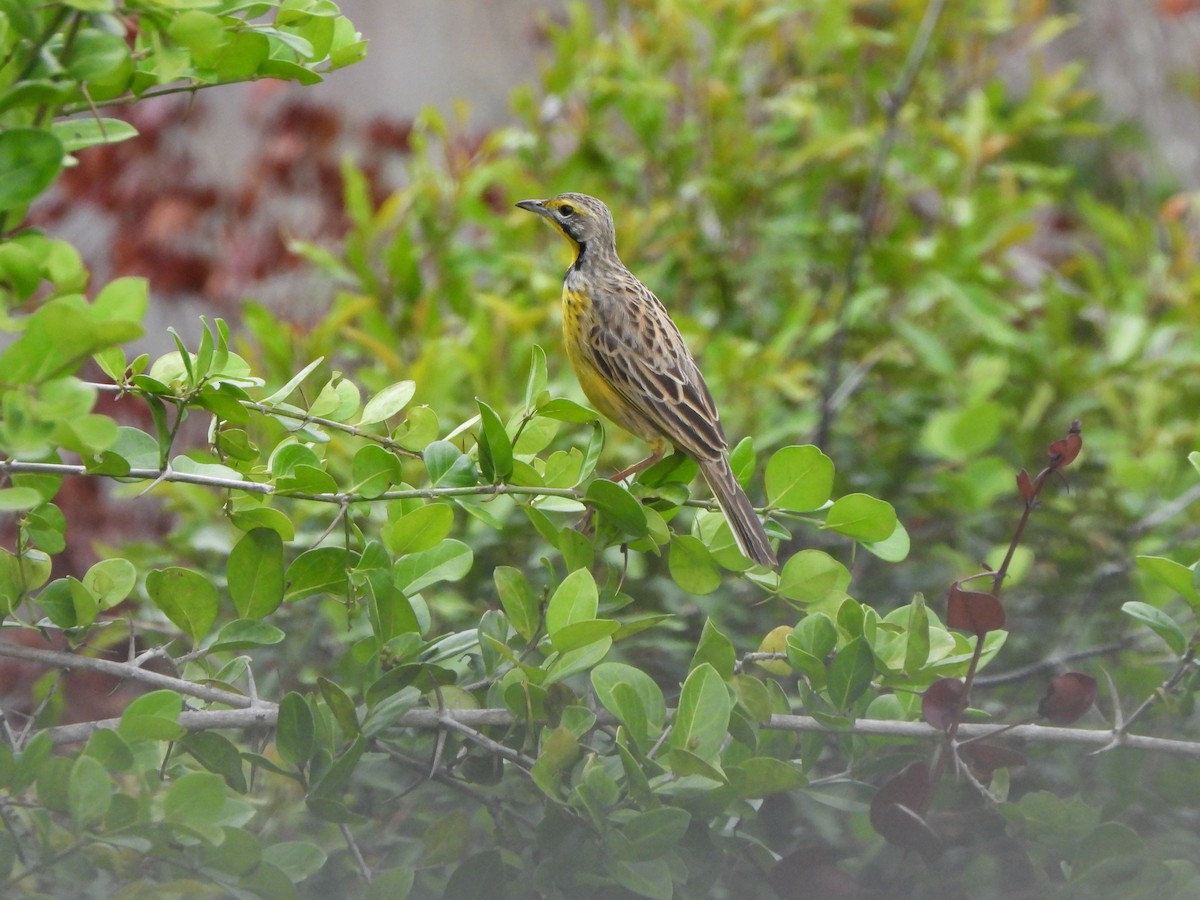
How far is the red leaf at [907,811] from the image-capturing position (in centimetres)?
134

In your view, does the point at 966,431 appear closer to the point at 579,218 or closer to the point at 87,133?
the point at 579,218

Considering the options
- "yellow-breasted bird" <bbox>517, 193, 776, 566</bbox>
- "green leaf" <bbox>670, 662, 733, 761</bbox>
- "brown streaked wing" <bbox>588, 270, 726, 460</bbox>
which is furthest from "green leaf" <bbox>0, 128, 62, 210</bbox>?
"brown streaked wing" <bbox>588, 270, 726, 460</bbox>

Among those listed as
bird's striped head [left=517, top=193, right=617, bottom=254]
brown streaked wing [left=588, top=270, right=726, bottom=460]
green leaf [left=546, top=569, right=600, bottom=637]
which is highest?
green leaf [left=546, top=569, right=600, bottom=637]

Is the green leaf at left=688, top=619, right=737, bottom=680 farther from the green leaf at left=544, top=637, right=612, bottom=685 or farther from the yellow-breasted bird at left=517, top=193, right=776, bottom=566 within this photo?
the yellow-breasted bird at left=517, top=193, right=776, bottom=566

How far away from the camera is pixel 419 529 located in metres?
1.62

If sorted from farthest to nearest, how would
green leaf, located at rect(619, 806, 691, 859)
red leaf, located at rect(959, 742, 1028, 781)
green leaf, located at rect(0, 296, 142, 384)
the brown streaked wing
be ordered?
the brown streaked wing, red leaf, located at rect(959, 742, 1028, 781), green leaf, located at rect(619, 806, 691, 859), green leaf, located at rect(0, 296, 142, 384)

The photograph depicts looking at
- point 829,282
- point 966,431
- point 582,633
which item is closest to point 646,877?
point 582,633

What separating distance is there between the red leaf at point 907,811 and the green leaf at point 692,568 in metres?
0.37

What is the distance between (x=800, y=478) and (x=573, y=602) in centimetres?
39

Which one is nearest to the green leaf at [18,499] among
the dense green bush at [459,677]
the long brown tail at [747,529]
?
the dense green bush at [459,677]

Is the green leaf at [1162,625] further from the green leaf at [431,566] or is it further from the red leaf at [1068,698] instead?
the green leaf at [431,566]

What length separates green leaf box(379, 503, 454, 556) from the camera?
160cm

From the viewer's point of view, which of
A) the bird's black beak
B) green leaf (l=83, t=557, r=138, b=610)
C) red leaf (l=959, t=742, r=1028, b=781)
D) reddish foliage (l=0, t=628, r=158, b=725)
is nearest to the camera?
red leaf (l=959, t=742, r=1028, b=781)

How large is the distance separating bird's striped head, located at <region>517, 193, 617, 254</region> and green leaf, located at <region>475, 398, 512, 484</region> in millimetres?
1832
